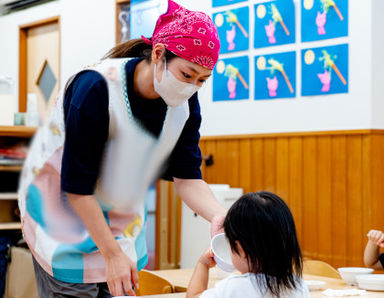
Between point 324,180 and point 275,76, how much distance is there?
88 centimetres

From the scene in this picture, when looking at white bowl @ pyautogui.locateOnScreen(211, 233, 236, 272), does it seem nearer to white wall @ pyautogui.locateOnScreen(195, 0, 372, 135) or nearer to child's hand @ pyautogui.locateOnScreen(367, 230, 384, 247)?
child's hand @ pyautogui.locateOnScreen(367, 230, 384, 247)

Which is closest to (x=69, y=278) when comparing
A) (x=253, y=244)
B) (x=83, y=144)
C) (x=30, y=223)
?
(x=30, y=223)

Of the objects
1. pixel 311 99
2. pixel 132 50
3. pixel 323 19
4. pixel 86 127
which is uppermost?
pixel 323 19

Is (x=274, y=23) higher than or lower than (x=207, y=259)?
higher

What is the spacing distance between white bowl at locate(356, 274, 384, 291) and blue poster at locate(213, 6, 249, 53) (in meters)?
2.75

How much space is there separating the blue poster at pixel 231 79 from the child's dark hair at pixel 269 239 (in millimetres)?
3443

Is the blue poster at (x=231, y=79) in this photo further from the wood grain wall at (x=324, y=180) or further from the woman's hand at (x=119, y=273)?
the woman's hand at (x=119, y=273)

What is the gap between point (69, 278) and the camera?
57.9 inches

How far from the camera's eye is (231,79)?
16.1 feet

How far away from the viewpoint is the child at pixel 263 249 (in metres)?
1.38

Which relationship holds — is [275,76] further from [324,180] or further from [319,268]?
[319,268]

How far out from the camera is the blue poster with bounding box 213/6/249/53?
15.7 feet

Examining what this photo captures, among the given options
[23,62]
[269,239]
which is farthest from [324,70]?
[23,62]

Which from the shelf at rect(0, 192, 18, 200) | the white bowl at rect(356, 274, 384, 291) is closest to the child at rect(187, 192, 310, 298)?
the white bowl at rect(356, 274, 384, 291)
